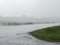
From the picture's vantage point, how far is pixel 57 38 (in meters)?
6.19

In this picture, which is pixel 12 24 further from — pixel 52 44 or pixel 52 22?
pixel 52 44

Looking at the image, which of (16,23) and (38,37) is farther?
(16,23)

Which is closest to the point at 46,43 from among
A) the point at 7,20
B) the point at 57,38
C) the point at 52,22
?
the point at 57,38

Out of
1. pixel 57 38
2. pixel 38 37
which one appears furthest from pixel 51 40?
pixel 38 37

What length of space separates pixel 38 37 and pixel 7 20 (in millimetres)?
4429

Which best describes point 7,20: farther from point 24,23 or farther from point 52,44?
point 52,44

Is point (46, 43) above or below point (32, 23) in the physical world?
below

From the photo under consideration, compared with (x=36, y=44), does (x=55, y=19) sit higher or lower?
higher

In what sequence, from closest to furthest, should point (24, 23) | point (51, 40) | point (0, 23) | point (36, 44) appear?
point (36, 44) → point (51, 40) → point (0, 23) → point (24, 23)

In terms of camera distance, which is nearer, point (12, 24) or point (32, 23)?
point (12, 24)

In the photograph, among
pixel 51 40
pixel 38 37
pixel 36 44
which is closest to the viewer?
pixel 36 44

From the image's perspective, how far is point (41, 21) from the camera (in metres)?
11.4

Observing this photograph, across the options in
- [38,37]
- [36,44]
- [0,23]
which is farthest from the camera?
[0,23]

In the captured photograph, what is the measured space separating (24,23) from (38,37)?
467 centimetres
